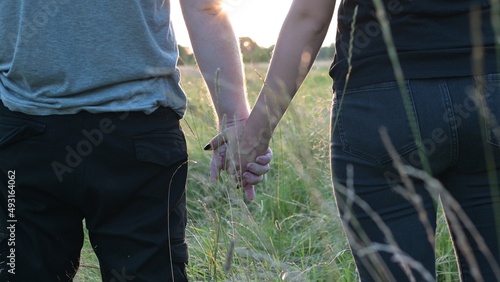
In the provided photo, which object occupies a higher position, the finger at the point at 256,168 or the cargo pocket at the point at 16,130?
the cargo pocket at the point at 16,130

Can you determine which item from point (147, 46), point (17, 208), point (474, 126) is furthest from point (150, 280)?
point (474, 126)

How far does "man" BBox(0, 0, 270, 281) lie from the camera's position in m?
1.84

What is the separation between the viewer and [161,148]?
193cm

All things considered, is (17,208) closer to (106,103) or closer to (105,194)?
(105,194)

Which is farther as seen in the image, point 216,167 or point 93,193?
point 216,167

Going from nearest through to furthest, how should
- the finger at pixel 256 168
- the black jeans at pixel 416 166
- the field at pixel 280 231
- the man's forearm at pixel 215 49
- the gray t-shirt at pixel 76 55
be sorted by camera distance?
the black jeans at pixel 416 166 → the gray t-shirt at pixel 76 55 → the man's forearm at pixel 215 49 → the finger at pixel 256 168 → the field at pixel 280 231

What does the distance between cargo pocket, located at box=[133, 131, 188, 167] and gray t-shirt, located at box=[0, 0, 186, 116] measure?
3.1 inches

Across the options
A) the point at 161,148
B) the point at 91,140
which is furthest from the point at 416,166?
the point at 91,140

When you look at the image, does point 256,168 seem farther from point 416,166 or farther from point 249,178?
point 416,166

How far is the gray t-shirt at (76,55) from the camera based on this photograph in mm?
1837

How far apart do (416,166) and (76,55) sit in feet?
2.86

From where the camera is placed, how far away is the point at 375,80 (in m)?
1.61

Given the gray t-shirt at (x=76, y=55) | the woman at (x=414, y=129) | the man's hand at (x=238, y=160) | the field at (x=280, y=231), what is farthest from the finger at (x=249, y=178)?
the woman at (x=414, y=129)

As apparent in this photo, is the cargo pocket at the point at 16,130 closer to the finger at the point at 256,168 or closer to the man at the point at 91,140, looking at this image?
the man at the point at 91,140
